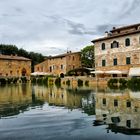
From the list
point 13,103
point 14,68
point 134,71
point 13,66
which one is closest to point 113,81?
point 134,71

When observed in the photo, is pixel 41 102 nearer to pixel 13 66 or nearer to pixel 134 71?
pixel 134 71

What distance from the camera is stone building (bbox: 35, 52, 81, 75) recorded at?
6738 centimetres

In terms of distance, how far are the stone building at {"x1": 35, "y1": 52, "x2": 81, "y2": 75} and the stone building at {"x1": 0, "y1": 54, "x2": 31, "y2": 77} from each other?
28.7 ft

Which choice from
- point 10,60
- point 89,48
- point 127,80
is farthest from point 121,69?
point 10,60

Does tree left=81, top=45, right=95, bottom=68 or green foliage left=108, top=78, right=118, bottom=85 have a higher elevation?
tree left=81, top=45, right=95, bottom=68

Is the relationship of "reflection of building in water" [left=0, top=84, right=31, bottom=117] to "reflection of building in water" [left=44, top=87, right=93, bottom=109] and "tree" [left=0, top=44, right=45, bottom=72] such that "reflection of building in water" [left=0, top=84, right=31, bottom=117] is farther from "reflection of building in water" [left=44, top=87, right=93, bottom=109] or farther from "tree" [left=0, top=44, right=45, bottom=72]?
"tree" [left=0, top=44, right=45, bottom=72]

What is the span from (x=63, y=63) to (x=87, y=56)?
5964 mm

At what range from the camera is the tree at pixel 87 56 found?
68.1 m

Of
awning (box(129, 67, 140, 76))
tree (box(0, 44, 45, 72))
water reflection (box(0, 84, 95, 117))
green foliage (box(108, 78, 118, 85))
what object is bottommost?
water reflection (box(0, 84, 95, 117))

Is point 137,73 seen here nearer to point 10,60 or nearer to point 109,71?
point 109,71

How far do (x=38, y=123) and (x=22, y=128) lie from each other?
103cm

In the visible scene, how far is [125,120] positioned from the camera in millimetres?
10438

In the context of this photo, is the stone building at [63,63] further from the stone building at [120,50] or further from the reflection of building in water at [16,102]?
the reflection of building in water at [16,102]

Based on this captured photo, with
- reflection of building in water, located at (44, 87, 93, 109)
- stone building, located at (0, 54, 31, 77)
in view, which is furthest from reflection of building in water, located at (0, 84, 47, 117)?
stone building, located at (0, 54, 31, 77)
